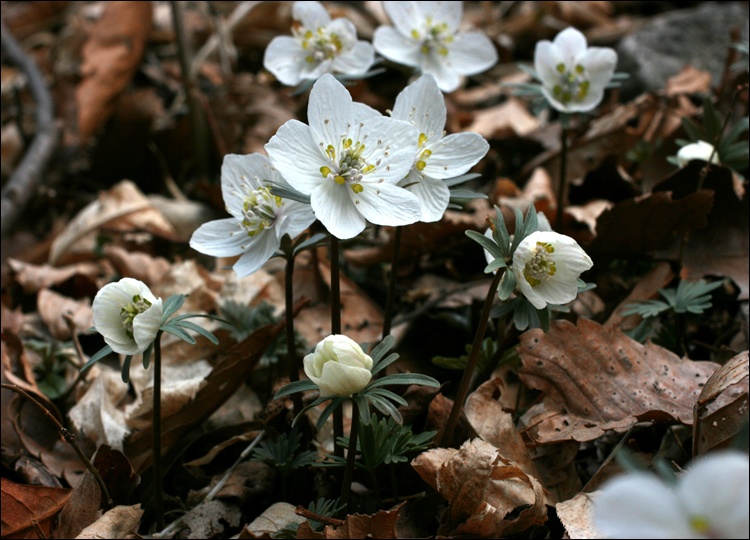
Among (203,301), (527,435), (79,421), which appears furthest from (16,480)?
(527,435)

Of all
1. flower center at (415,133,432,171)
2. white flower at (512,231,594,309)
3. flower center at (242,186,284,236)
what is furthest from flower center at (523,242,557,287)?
flower center at (242,186,284,236)

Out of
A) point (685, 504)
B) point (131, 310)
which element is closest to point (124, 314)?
point (131, 310)

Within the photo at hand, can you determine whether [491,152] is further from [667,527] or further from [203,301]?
[667,527]

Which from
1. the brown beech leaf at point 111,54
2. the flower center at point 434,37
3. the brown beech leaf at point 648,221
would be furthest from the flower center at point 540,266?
the brown beech leaf at point 111,54

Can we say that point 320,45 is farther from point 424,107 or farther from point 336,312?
point 336,312

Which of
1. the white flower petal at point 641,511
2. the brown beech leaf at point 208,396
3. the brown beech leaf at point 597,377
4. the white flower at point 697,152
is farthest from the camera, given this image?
the white flower at point 697,152

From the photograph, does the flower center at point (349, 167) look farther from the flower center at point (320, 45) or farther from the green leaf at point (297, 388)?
the flower center at point (320, 45)
